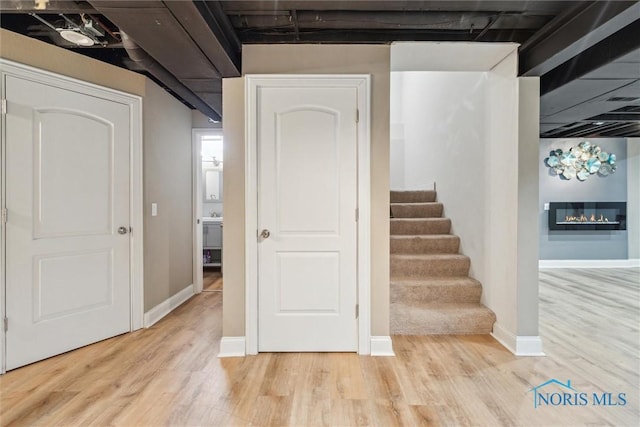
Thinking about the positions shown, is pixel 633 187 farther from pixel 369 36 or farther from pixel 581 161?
pixel 369 36

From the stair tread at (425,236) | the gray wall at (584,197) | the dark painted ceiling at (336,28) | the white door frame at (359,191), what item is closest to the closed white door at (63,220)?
the dark painted ceiling at (336,28)

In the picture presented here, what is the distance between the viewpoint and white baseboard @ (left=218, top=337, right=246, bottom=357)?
2.55m

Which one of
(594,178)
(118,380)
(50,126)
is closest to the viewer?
(118,380)

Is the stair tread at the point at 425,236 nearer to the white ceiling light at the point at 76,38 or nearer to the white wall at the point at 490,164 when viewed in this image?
the white wall at the point at 490,164

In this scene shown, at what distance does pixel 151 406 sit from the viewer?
1937 mm

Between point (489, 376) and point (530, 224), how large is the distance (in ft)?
3.89

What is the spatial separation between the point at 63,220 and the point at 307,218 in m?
1.92

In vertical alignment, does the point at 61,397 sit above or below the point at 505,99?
below

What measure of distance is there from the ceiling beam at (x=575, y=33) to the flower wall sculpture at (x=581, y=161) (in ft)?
14.8

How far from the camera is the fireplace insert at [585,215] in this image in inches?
244

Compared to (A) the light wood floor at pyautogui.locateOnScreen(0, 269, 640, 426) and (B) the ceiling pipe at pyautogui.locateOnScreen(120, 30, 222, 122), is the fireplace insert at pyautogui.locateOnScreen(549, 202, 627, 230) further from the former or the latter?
(B) the ceiling pipe at pyautogui.locateOnScreen(120, 30, 222, 122)

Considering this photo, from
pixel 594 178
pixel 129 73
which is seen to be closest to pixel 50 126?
pixel 129 73

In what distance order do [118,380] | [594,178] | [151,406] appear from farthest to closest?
[594,178]
[118,380]
[151,406]

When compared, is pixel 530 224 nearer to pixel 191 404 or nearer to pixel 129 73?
pixel 191 404
